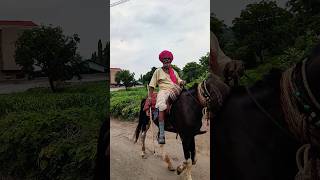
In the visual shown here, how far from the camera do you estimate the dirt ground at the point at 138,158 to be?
4.38 m

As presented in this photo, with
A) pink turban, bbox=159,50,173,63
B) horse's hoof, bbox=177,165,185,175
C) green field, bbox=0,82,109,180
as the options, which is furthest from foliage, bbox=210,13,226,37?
green field, bbox=0,82,109,180

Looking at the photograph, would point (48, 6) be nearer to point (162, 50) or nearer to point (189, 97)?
point (162, 50)

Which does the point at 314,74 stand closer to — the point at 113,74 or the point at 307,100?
the point at 307,100

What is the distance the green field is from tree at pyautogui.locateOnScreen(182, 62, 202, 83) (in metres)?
1.22

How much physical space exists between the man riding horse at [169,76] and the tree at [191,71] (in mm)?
70

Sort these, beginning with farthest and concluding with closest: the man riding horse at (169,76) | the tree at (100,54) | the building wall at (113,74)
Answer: the tree at (100,54)
the building wall at (113,74)
the man riding horse at (169,76)

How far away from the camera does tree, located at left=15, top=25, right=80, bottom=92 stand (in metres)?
5.54

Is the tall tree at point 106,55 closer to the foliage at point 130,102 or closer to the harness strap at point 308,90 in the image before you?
the foliage at point 130,102

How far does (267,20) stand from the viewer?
402 cm

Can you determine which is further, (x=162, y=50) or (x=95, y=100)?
(x=95, y=100)

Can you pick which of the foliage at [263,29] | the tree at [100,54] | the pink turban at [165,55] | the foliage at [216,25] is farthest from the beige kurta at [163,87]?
the tree at [100,54]

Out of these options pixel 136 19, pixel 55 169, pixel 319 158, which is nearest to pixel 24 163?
pixel 55 169

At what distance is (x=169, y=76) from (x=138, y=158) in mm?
994

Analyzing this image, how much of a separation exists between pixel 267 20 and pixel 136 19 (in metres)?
1.35
